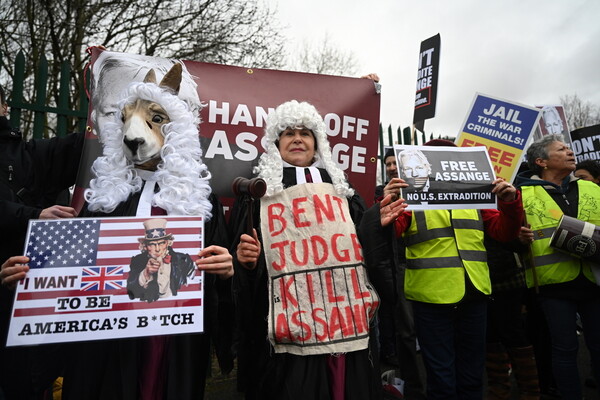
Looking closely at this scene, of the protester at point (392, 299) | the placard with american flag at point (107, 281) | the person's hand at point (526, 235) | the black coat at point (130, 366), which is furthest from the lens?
the person's hand at point (526, 235)

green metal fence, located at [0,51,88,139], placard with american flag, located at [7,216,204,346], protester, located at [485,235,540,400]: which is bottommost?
protester, located at [485,235,540,400]

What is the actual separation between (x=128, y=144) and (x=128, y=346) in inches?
38.6

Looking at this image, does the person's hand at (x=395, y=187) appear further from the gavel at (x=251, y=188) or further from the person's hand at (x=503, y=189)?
the gavel at (x=251, y=188)

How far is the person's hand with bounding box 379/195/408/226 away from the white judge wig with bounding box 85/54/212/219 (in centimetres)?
94

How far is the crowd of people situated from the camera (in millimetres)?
1732

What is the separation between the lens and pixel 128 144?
1.98m

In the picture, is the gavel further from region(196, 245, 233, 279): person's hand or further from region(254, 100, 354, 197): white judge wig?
region(254, 100, 354, 197): white judge wig

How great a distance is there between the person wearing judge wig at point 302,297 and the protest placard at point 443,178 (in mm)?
393

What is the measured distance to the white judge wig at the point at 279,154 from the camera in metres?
2.23

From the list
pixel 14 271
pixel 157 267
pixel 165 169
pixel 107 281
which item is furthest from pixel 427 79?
pixel 14 271

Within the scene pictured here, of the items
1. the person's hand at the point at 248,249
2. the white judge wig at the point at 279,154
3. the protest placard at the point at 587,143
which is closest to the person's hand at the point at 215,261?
the person's hand at the point at 248,249

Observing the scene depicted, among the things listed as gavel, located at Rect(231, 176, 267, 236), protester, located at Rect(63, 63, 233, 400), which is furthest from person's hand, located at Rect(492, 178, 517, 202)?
protester, located at Rect(63, 63, 233, 400)

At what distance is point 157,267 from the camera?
164 cm

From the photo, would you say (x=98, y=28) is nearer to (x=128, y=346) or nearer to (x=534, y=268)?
(x=128, y=346)
